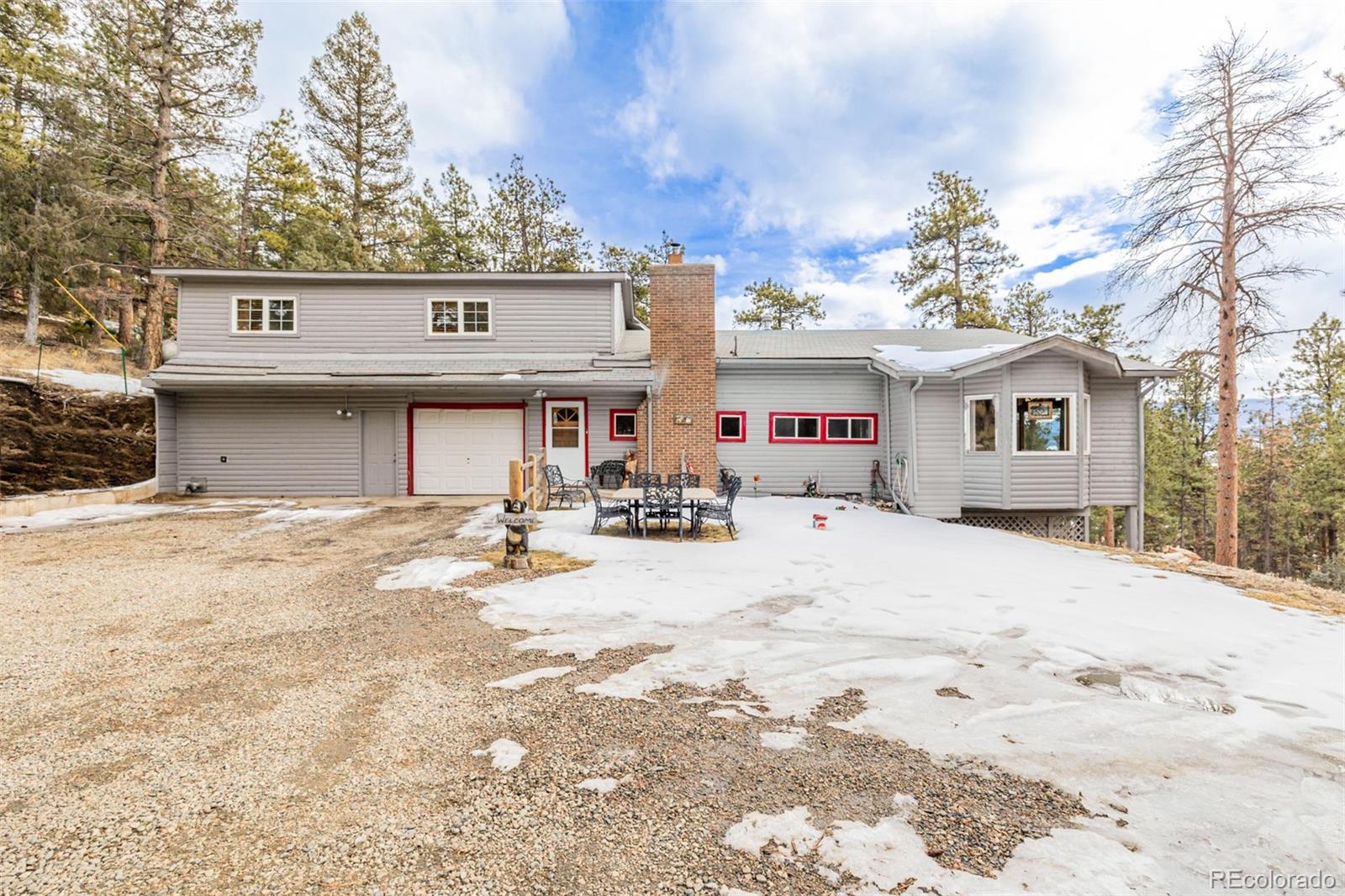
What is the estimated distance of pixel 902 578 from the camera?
6105 millimetres

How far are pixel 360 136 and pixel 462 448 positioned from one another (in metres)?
18.5

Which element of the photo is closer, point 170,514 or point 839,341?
point 170,514

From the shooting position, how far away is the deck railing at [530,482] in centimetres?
636

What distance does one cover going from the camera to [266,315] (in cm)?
1295

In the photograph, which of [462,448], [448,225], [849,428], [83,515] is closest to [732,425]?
[849,428]

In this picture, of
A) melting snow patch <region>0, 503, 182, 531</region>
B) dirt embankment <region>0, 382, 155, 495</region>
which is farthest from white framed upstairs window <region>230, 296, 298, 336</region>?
melting snow patch <region>0, 503, 182, 531</region>

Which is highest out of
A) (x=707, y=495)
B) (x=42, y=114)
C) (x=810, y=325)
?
(x=42, y=114)

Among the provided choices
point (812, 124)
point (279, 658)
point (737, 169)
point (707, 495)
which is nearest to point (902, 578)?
point (707, 495)

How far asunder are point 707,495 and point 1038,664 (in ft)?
16.6

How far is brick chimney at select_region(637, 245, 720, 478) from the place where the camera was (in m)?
12.1

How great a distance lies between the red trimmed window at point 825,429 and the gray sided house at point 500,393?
0.04m

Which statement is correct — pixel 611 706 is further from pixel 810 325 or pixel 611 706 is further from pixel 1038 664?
pixel 810 325

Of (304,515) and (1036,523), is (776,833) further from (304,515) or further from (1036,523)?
(1036,523)

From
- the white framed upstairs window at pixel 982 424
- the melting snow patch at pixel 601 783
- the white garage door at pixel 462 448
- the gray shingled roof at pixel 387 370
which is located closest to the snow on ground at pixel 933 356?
the white framed upstairs window at pixel 982 424
